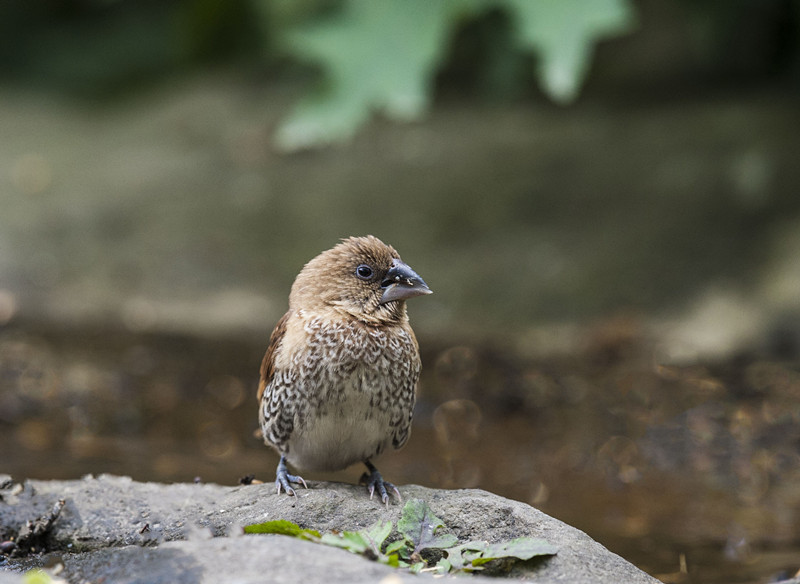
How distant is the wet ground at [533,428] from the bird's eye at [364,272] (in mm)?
1763

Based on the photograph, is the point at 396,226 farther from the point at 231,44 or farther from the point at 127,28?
the point at 127,28

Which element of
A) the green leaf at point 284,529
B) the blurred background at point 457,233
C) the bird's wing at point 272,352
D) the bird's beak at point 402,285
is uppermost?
the blurred background at point 457,233

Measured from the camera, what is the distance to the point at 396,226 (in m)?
8.37

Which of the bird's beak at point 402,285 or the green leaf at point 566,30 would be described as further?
the green leaf at point 566,30

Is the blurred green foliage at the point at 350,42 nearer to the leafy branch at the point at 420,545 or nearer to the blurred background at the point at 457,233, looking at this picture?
the blurred background at the point at 457,233

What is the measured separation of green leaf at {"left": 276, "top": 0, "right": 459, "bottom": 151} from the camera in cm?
706

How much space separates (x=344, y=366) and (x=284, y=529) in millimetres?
794

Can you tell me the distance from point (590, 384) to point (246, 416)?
2505 millimetres

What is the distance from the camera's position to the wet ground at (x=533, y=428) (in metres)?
5.11

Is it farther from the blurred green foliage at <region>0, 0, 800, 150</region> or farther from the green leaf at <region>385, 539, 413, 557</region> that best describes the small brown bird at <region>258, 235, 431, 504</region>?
the blurred green foliage at <region>0, 0, 800, 150</region>

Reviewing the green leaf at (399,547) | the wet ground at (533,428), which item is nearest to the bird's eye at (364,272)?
the green leaf at (399,547)

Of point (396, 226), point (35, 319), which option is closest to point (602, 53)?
point (396, 226)

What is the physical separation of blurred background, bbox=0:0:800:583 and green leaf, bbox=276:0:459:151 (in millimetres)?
23

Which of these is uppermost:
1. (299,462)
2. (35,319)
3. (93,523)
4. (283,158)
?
(283,158)
